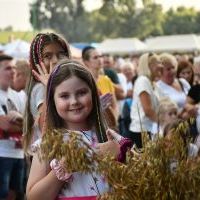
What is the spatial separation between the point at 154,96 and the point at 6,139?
6.30ft

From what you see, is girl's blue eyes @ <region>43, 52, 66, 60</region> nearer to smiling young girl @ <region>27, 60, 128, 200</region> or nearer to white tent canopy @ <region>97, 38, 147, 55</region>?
smiling young girl @ <region>27, 60, 128, 200</region>

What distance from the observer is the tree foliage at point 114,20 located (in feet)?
277

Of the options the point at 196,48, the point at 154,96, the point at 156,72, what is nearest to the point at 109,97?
the point at 154,96

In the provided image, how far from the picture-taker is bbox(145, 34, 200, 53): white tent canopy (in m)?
34.5

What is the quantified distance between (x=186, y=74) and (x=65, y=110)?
616cm

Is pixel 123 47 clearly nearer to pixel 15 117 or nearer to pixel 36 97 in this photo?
pixel 15 117

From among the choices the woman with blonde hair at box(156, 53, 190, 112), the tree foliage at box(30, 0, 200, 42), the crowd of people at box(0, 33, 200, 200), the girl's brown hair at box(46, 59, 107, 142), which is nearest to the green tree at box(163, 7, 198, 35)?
the tree foliage at box(30, 0, 200, 42)

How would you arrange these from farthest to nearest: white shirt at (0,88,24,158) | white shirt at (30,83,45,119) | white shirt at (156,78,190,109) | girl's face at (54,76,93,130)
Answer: white shirt at (156,78,190,109) < white shirt at (0,88,24,158) < white shirt at (30,83,45,119) < girl's face at (54,76,93,130)

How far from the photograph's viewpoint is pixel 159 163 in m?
1.87

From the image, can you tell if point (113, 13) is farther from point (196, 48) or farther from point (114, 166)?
point (114, 166)

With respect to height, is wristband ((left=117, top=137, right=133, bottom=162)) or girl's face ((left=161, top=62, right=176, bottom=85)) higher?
wristband ((left=117, top=137, right=133, bottom=162))

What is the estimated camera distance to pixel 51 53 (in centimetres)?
354

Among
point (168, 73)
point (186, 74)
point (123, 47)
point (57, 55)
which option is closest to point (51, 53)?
point (57, 55)

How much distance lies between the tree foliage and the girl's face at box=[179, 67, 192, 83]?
69.9 metres
